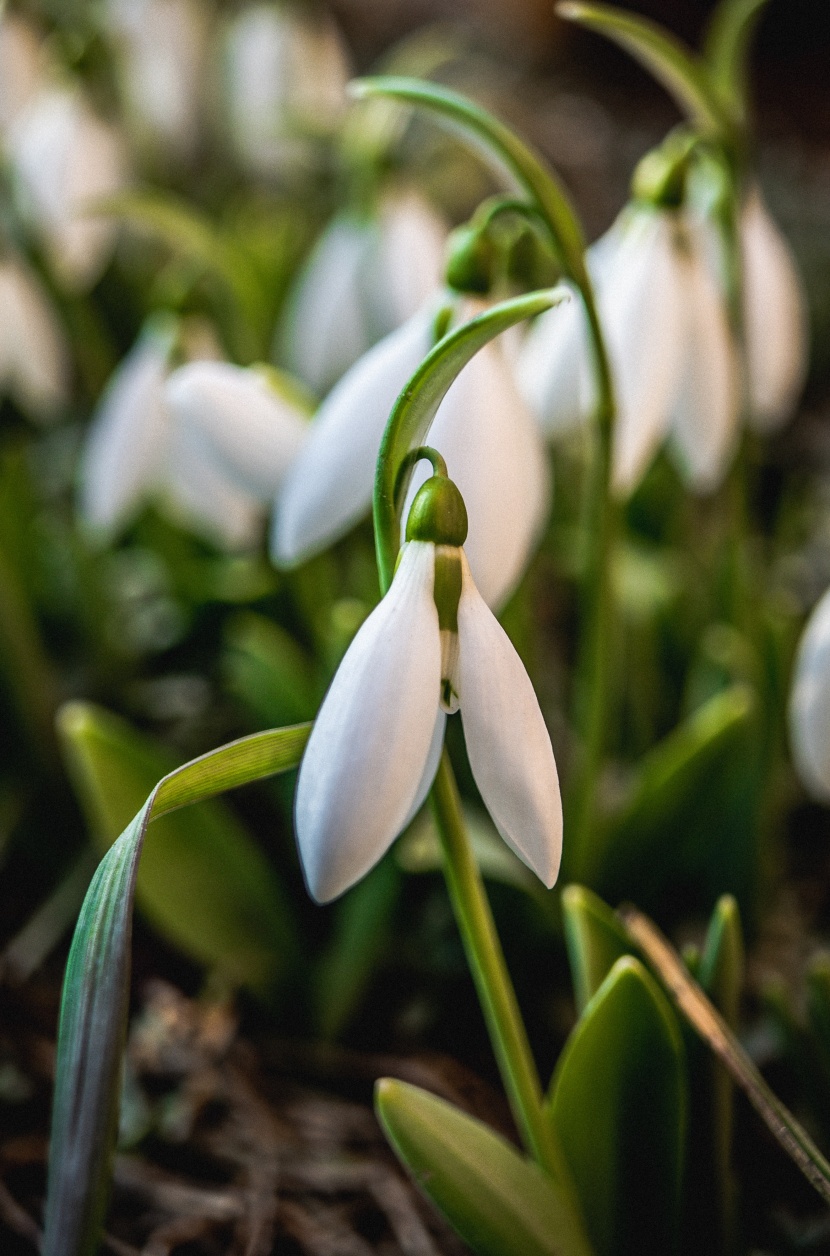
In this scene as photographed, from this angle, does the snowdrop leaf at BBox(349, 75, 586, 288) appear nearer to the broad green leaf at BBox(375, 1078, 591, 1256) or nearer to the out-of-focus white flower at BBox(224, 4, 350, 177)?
the broad green leaf at BBox(375, 1078, 591, 1256)

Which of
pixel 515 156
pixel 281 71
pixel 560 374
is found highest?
pixel 281 71

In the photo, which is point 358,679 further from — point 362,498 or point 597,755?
point 597,755

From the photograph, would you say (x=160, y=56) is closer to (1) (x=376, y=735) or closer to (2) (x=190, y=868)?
(2) (x=190, y=868)

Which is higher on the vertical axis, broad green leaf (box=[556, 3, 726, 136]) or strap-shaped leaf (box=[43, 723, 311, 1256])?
broad green leaf (box=[556, 3, 726, 136])

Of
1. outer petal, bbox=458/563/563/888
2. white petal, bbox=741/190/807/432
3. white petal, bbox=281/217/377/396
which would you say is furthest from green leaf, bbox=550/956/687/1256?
white petal, bbox=281/217/377/396

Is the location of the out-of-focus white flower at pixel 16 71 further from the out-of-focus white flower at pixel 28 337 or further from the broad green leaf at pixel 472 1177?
the broad green leaf at pixel 472 1177

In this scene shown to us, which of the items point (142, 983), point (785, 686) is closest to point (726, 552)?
point (785, 686)

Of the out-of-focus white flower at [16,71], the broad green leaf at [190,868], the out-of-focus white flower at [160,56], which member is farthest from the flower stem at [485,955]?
the out-of-focus white flower at [160,56]

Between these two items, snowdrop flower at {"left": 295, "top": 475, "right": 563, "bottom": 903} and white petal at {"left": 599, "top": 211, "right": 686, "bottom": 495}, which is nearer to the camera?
snowdrop flower at {"left": 295, "top": 475, "right": 563, "bottom": 903}

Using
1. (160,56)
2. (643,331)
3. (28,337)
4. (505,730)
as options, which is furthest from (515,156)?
(160,56)
